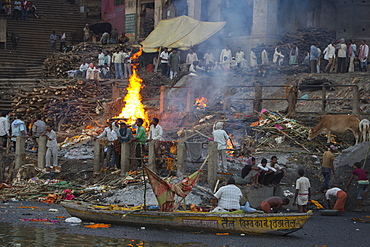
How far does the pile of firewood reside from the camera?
3331 centimetres

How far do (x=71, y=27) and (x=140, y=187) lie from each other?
83.3 feet

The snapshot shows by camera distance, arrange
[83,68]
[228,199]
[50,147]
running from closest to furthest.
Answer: [228,199]
[50,147]
[83,68]

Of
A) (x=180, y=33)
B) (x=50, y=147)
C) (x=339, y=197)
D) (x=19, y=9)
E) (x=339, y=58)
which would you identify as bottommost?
(x=339, y=197)

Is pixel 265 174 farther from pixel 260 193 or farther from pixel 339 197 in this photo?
pixel 339 197

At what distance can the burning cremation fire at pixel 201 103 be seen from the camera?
85.3 ft

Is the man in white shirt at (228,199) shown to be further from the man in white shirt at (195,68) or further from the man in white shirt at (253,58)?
the man in white shirt at (253,58)

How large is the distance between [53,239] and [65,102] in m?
15.2

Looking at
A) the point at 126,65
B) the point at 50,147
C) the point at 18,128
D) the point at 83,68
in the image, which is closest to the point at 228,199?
the point at 50,147

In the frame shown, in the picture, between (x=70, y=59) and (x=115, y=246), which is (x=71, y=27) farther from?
(x=115, y=246)

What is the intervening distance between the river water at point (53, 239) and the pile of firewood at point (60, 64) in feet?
65.8

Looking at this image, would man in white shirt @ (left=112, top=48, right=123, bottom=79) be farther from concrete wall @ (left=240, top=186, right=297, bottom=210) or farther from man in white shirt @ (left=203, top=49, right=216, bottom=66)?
concrete wall @ (left=240, top=186, right=297, bottom=210)

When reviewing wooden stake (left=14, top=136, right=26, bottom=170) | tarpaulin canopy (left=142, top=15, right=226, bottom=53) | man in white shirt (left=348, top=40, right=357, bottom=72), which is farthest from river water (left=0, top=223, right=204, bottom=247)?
tarpaulin canopy (left=142, top=15, right=226, bottom=53)

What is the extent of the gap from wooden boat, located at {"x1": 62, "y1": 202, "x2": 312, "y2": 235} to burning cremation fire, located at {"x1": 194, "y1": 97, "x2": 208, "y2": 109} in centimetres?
1157

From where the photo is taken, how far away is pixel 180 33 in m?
34.0
